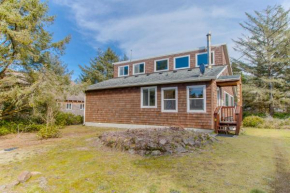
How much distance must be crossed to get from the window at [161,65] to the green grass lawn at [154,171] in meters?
9.26

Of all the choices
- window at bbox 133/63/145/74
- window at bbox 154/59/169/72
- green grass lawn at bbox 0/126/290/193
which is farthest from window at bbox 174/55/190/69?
green grass lawn at bbox 0/126/290/193

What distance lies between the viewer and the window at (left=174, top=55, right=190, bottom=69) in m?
12.3

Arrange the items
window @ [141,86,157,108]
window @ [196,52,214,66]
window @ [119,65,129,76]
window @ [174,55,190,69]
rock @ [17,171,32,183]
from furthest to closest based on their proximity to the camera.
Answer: window @ [119,65,129,76], window @ [174,55,190,69], window @ [196,52,214,66], window @ [141,86,157,108], rock @ [17,171,32,183]

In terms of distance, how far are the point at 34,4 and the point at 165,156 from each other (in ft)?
36.7

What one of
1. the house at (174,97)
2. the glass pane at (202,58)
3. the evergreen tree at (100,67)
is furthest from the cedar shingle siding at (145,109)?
the evergreen tree at (100,67)

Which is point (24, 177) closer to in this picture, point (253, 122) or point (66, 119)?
point (66, 119)

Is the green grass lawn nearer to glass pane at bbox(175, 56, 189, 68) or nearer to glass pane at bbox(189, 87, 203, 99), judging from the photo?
glass pane at bbox(189, 87, 203, 99)

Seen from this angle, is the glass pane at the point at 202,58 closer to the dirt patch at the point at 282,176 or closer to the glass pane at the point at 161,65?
the glass pane at the point at 161,65

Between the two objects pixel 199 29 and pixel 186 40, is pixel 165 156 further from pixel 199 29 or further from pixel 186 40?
pixel 186 40

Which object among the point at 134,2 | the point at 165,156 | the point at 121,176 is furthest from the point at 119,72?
the point at 121,176

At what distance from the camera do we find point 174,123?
30.3 feet

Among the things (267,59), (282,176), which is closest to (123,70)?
(282,176)

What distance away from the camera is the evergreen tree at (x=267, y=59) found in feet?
51.6

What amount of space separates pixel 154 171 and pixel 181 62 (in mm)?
10404
